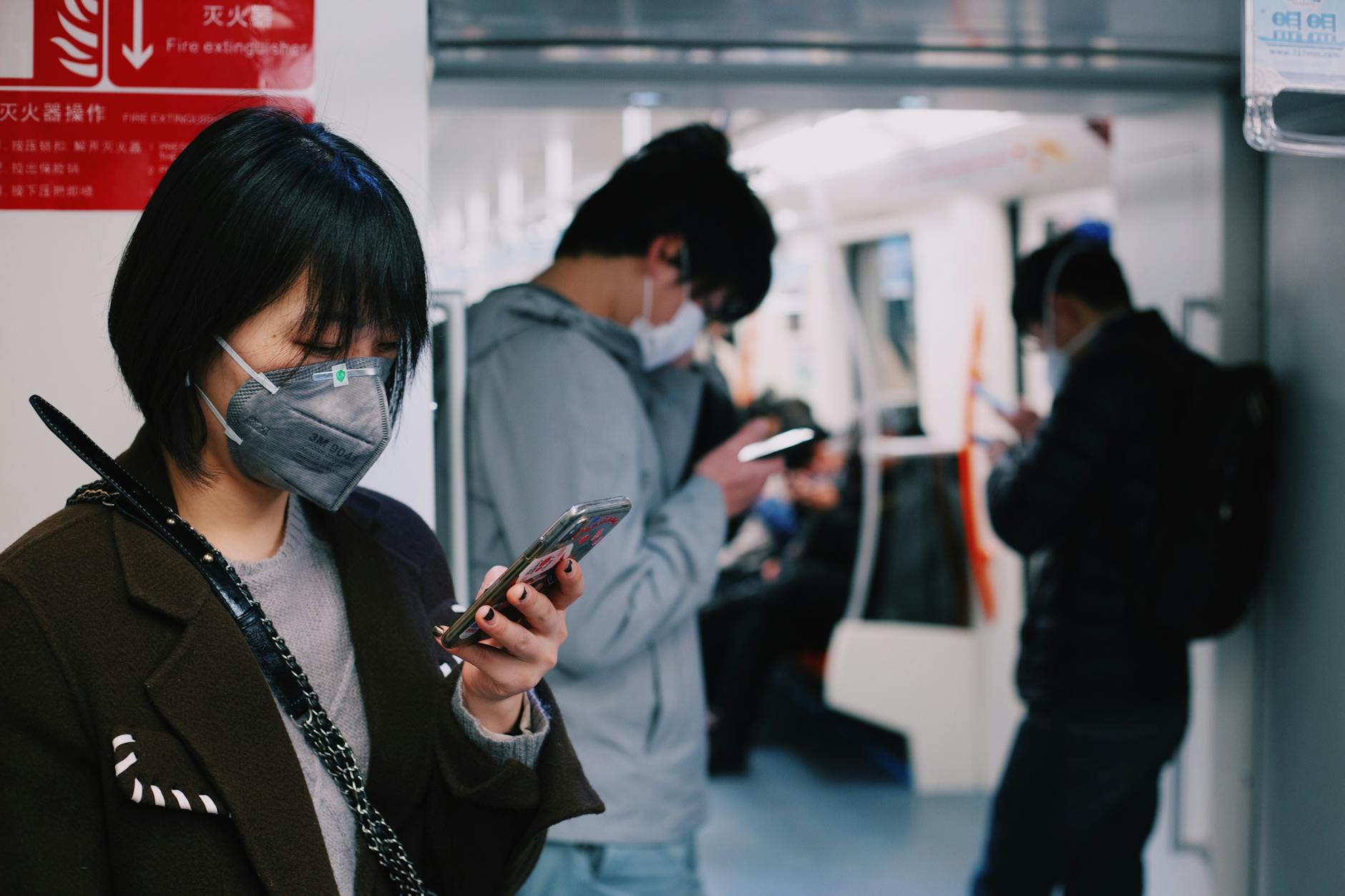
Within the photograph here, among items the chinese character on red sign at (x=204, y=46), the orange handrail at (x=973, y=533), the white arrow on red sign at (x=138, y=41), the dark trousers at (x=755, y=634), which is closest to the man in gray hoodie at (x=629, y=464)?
the chinese character on red sign at (x=204, y=46)

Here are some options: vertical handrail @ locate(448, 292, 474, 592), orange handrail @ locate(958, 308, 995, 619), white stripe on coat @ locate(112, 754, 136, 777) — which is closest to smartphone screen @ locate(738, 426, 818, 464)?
vertical handrail @ locate(448, 292, 474, 592)

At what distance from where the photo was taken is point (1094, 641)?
275 cm

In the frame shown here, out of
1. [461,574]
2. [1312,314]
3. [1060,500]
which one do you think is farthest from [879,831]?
[461,574]

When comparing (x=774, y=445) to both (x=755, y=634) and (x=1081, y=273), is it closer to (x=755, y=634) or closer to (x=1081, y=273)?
(x=1081, y=273)

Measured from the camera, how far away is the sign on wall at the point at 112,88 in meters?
1.63

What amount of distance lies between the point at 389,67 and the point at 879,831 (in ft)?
12.9

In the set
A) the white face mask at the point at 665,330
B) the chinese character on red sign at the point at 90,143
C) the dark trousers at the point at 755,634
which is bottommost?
the dark trousers at the point at 755,634

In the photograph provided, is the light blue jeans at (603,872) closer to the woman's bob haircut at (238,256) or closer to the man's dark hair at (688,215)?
the man's dark hair at (688,215)

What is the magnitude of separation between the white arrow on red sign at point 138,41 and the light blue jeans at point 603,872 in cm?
131

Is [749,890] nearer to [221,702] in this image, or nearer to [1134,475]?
[1134,475]

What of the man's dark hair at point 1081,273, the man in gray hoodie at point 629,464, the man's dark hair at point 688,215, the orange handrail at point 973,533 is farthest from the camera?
the orange handrail at point 973,533

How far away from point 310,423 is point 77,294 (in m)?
0.76

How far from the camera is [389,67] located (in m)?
1.71

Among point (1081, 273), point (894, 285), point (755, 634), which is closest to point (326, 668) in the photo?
point (1081, 273)
